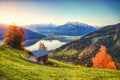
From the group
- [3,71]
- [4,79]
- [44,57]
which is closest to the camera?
[4,79]

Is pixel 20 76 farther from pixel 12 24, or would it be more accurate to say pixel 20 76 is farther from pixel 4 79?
pixel 12 24

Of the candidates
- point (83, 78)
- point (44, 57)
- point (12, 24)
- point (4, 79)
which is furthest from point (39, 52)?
→ point (4, 79)

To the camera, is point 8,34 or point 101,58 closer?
point 8,34

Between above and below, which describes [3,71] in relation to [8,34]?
below

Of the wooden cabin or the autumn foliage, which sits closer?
the wooden cabin

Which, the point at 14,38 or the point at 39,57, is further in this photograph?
the point at 14,38

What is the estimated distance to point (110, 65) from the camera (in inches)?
4894

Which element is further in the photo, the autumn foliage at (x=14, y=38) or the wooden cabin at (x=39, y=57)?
the autumn foliage at (x=14, y=38)

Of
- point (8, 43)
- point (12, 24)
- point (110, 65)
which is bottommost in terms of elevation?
point (110, 65)

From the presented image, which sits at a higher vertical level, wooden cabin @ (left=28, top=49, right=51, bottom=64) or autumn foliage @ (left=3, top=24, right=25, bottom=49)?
autumn foliage @ (left=3, top=24, right=25, bottom=49)

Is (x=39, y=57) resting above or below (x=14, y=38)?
below

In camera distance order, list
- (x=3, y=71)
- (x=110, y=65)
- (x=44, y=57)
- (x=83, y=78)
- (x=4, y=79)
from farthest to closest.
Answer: (x=110, y=65) → (x=44, y=57) → (x=83, y=78) → (x=3, y=71) → (x=4, y=79)

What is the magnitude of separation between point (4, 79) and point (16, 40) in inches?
2665

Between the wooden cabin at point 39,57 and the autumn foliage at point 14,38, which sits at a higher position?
the autumn foliage at point 14,38
